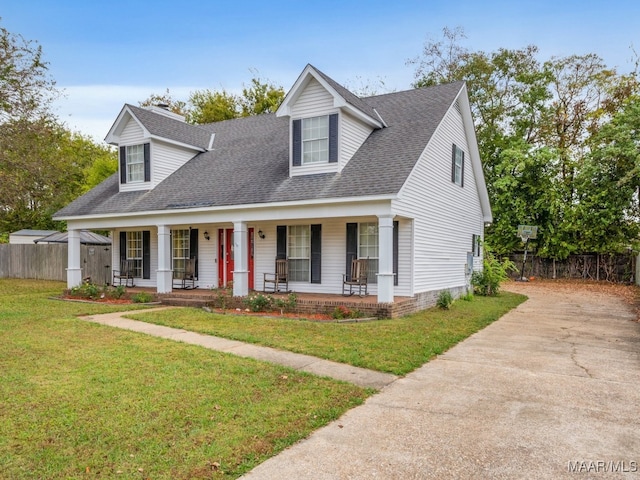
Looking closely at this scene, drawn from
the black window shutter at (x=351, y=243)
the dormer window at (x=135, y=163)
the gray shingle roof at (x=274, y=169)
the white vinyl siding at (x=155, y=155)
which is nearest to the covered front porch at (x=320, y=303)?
the black window shutter at (x=351, y=243)

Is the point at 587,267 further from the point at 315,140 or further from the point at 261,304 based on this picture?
the point at 261,304

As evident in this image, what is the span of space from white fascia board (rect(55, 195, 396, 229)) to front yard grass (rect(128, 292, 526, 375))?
256 cm

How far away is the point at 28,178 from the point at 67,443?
17.0 m

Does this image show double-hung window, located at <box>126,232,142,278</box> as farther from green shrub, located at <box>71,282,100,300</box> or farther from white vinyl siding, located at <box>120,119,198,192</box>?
green shrub, located at <box>71,282,100,300</box>

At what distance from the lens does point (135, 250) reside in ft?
52.7

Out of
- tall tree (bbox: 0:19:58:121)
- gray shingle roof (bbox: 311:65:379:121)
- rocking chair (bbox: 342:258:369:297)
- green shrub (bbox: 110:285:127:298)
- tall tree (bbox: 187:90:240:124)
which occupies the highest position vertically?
tall tree (bbox: 187:90:240:124)

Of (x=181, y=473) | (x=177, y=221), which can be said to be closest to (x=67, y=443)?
(x=181, y=473)

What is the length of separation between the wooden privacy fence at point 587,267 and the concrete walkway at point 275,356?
2063cm

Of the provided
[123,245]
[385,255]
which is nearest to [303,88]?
[385,255]

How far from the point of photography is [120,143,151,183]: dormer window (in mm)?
15016

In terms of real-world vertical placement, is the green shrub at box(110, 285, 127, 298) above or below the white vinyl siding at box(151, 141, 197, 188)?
below

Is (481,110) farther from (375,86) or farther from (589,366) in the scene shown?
(589,366)

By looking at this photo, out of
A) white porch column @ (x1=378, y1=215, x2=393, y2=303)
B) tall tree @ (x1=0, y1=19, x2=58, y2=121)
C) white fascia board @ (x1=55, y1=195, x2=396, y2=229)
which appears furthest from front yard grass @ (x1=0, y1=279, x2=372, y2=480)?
tall tree @ (x1=0, y1=19, x2=58, y2=121)

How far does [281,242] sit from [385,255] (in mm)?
3924
